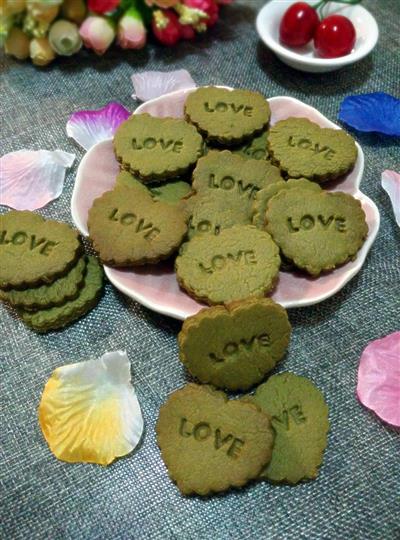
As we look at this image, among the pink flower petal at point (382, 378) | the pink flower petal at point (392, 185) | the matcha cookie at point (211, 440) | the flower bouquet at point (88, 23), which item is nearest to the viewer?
the matcha cookie at point (211, 440)

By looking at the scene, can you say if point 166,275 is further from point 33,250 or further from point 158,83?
point 158,83

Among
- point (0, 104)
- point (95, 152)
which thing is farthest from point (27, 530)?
point (0, 104)

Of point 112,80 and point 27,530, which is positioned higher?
point 112,80

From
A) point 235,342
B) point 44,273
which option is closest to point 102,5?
point 44,273

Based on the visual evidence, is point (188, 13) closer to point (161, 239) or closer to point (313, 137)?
point (313, 137)

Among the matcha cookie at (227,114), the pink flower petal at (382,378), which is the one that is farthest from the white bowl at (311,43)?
the pink flower petal at (382,378)

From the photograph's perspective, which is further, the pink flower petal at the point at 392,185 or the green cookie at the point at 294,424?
the pink flower petal at the point at 392,185

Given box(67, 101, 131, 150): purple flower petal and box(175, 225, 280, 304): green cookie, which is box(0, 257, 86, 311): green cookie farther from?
box(67, 101, 131, 150): purple flower petal

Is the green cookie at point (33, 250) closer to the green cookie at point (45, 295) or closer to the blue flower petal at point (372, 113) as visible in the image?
the green cookie at point (45, 295)
